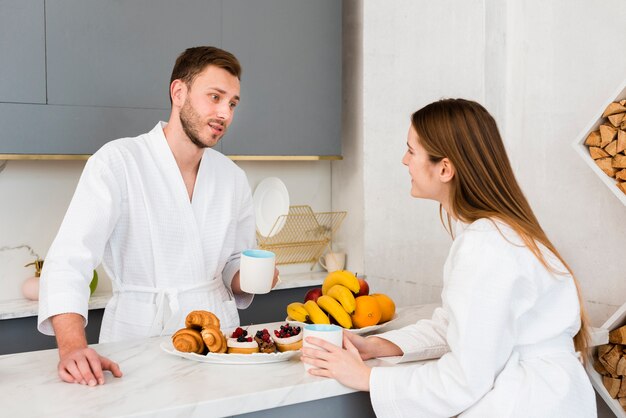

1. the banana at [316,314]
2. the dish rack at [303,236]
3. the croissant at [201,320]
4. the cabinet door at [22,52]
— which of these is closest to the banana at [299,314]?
the banana at [316,314]

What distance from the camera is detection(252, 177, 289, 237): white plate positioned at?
3271 millimetres

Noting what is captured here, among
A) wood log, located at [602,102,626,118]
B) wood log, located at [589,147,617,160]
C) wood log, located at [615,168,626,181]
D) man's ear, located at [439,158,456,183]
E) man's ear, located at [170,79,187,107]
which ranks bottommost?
wood log, located at [615,168,626,181]

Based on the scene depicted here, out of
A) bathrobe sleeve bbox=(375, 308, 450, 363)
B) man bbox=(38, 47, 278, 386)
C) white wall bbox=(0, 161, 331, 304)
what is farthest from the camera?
white wall bbox=(0, 161, 331, 304)

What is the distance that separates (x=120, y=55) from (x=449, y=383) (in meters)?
1.99

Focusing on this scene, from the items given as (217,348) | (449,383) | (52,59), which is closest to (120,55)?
(52,59)

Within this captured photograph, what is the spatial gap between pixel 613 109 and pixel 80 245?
1653 mm

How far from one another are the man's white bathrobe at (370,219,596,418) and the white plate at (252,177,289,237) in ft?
6.29

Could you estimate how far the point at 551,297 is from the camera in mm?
1369

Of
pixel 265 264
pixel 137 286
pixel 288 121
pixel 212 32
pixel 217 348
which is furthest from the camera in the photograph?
pixel 288 121

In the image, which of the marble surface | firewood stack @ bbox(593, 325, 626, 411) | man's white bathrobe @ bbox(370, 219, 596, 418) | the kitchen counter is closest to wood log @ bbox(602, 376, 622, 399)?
firewood stack @ bbox(593, 325, 626, 411)

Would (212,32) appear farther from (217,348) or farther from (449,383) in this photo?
(449,383)

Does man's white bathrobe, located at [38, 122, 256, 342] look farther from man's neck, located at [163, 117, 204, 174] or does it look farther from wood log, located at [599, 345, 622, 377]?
wood log, located at [599, 345, 622, 377]

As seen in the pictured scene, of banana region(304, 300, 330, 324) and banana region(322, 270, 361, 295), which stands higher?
banana region(322, 270, 361, 295)

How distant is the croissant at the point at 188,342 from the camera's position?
1.47 metres
